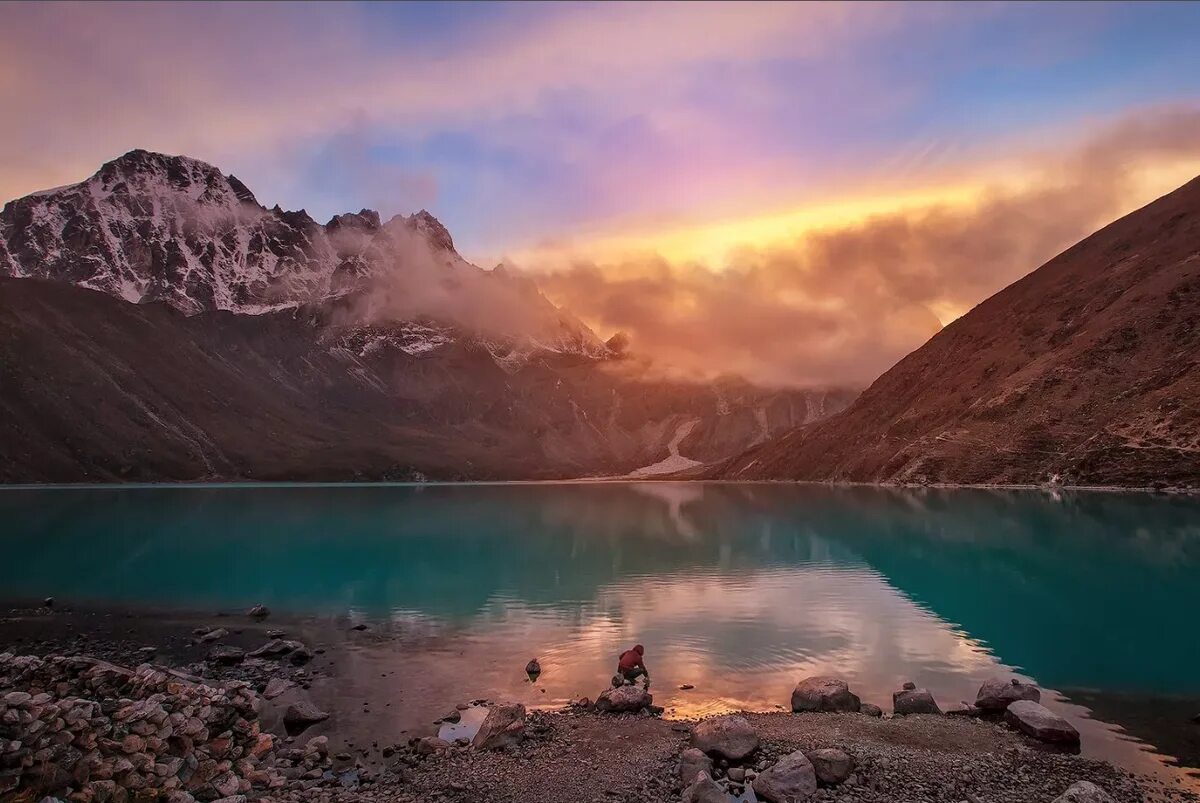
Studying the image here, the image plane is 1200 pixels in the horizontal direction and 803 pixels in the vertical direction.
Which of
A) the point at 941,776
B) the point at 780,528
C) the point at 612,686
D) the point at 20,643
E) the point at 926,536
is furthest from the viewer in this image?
the point at 780,528

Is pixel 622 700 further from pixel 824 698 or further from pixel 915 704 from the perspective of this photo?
pixel 915 704

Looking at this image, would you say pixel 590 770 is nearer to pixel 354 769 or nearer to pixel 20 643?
pixel 354 769

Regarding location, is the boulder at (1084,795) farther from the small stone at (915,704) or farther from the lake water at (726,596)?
the small stone at (915,704)

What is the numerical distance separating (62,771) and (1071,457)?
585 ft

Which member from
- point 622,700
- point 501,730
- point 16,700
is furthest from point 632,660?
point 16,700

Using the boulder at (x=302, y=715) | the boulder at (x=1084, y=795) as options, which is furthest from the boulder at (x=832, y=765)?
the boulder at (x=302, y=715)

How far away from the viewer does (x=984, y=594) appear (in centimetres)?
5772

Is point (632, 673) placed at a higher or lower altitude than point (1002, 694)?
lower

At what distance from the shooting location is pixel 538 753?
997 inches

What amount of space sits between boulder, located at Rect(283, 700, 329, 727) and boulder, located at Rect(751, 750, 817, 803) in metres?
17.3

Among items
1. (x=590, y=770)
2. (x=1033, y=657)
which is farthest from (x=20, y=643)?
(x=1033, y=657)

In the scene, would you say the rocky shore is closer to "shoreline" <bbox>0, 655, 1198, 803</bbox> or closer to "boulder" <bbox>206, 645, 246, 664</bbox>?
"shoreline" <bbox>0, 655, 1198, 803</bbox>

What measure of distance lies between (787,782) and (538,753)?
27.9ft

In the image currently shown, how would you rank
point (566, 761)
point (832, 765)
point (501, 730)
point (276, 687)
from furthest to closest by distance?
1. point (276, 687)
2. point (501, 730)
3. point (566, 761)
4. point (832, 765)
